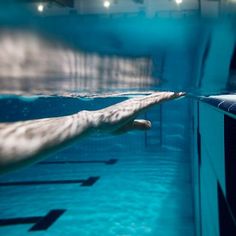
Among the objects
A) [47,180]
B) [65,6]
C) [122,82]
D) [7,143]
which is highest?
[65,6]

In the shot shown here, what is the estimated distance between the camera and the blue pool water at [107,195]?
795cm

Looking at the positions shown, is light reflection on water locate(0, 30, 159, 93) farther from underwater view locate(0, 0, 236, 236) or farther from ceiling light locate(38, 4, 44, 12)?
ceiling light locate(38, 4, 44, 12)

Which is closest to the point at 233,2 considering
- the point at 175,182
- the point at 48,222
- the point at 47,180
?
the point at 48,222

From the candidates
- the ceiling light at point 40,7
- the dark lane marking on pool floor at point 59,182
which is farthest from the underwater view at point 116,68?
the dark lane marking on pool floor at point 59,182

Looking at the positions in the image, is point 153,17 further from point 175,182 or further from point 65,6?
point 175,182

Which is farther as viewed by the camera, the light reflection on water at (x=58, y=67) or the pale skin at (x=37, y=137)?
the light reflection on water at (x=58, y=67)

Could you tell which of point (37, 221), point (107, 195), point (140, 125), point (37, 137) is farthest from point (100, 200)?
point (37, 137)

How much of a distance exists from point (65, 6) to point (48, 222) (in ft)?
18.3

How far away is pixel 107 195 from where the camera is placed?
10.7m

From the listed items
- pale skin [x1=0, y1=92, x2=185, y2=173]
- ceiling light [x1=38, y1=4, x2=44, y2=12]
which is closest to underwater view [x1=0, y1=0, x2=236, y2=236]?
ceiling light [x1=38, y1=4, x2=44, y2=12]

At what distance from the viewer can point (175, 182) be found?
1195cm

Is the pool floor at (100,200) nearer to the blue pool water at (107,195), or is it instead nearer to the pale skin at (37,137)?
the blue pool water at (107,195)

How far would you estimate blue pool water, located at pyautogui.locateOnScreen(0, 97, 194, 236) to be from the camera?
7.95 meters

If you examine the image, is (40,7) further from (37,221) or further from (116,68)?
(37,221)
